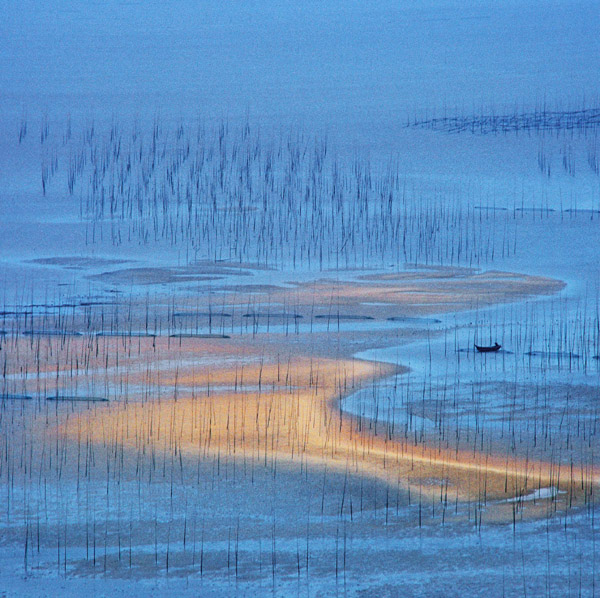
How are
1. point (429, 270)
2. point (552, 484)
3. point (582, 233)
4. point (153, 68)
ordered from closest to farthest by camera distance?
point (552, 484), point (429, 270), point (582, 233), point (153, 68)

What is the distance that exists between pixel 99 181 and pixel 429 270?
5572mm

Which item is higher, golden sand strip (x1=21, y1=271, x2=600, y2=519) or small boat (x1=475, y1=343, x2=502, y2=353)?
small boat (x1=475, y1=343, x2=502, y2=353)

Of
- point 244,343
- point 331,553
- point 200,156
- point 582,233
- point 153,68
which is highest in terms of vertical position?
point 153,68

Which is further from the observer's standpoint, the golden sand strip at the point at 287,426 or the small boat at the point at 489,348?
the small boat at the point at 489,348

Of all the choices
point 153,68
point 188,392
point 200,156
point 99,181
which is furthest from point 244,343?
point 153,68

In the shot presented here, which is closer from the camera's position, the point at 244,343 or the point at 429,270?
the point at 244,343

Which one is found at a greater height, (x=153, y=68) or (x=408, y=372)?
(x=153, y=68)

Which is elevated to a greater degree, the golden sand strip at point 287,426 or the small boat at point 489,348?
the small boat at point 489,348

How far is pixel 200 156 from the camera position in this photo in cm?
1478

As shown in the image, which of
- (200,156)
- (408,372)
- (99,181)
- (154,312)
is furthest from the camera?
(200,156)

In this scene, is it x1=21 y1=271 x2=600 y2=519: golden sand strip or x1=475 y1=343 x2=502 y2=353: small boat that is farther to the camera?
x1=475 y1=343 x2=502 y2=353: small boat

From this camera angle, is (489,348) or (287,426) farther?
(489,348)

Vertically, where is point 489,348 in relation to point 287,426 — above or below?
above

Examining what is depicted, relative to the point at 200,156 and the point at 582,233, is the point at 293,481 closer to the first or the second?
the point at 582,233
